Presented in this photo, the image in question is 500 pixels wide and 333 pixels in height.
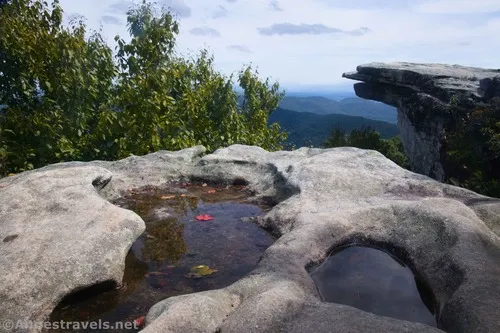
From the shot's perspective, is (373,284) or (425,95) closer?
(373,284)

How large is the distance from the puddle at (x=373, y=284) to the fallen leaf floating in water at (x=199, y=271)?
4.84 ft

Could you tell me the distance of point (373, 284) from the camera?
502cm

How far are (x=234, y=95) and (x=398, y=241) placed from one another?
1555cm

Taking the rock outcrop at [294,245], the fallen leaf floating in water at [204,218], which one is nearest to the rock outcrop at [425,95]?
the rock outcrop at [294,245]

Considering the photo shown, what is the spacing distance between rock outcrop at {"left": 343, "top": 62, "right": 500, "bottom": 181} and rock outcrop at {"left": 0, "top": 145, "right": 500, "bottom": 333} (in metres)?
11.6

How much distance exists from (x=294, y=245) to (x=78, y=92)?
10.6 meters

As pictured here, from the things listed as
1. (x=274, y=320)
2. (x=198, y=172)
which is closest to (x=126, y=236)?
(x=274, y=320)

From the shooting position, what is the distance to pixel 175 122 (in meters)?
14.4

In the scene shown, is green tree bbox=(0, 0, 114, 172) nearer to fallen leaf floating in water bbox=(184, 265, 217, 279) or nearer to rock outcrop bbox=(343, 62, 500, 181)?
fallen leaf floating in water bbox=(184, 265, 217, 279)

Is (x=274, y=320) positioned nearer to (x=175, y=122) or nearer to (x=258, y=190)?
(x=258, y=190)

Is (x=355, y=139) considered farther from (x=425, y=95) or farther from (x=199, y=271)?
(x=199, y=271)

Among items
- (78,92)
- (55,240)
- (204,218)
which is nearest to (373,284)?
(204,218)

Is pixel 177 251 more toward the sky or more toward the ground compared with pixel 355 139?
more toward the sky

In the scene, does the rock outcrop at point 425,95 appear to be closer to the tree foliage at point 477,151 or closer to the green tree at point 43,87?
the tree foliage at point 477,151
